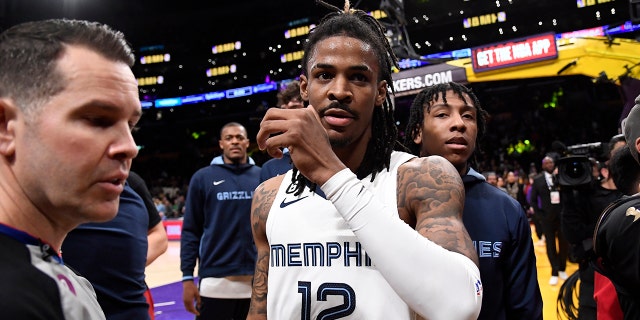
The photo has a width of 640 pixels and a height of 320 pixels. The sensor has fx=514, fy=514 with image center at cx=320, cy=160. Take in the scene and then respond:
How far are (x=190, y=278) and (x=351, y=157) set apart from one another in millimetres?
2807

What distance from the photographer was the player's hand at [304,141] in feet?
4.61

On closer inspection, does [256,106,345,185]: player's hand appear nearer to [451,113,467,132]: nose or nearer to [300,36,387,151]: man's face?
[300,36,387,151]: man's face

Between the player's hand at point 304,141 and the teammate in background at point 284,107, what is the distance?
2284 mm

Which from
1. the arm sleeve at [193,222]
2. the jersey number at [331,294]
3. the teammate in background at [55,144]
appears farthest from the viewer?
the arm sleeve at [193,222]

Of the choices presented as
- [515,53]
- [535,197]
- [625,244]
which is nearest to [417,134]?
[625,244]

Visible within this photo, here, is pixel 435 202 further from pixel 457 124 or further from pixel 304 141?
pixel 457 124

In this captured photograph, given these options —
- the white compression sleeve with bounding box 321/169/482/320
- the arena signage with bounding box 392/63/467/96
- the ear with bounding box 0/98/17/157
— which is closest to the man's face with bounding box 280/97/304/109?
the white compression sleeve with bounding box 321/169/482/320

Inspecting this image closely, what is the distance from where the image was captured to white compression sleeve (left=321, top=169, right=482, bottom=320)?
51.9 inches

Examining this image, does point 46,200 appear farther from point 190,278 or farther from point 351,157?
point 190,278

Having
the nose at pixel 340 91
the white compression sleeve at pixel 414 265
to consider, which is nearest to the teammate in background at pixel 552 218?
the nose at pixel 340 91

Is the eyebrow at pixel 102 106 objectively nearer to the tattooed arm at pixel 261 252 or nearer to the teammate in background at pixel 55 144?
the teammate in background at pixel 55 144

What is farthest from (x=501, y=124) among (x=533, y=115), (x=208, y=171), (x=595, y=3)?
(x=208, y=171)

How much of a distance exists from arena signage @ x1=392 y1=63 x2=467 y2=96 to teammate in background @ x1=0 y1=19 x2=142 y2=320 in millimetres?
6688

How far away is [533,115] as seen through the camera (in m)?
23.7
